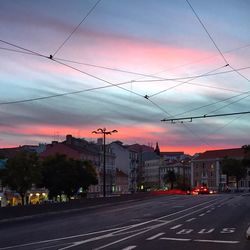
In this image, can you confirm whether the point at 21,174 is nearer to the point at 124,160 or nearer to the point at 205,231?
the point at 205,231

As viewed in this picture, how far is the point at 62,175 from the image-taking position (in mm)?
96938

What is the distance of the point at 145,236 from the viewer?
20.5 meters

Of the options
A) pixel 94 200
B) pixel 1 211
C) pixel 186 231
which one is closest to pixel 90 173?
pixel 94 200

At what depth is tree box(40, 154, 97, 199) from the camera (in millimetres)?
97438

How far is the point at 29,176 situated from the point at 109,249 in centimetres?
7228

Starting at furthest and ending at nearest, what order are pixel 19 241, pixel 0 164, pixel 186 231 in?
pixel 0 164 < pixel 186 231 < pixel 19 241

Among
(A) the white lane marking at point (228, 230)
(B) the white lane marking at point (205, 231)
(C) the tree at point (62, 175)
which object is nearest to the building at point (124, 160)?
(C) the tree at point (62, 175)

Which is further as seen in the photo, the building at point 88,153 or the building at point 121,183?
the building at point 121,183

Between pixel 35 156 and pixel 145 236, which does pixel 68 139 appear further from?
pixel 145 236

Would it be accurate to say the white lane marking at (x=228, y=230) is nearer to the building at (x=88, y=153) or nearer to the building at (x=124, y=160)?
the building at (x=88, y=153)

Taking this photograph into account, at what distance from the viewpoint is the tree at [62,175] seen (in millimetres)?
97438

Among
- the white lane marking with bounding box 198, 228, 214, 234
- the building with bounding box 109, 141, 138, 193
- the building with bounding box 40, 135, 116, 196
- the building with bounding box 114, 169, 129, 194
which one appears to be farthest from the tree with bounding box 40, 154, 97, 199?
the building with bounding box 109, 141, 138, 193

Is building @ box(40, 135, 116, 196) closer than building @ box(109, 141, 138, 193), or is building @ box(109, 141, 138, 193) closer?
building @ box(40, 135, 116, 196)

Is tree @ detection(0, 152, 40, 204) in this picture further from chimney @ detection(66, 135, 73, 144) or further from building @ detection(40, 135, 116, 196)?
chimney @ detection(66, 135, 73, 144)
